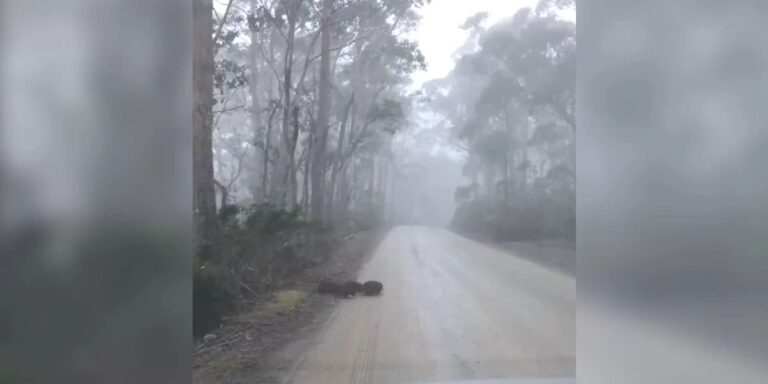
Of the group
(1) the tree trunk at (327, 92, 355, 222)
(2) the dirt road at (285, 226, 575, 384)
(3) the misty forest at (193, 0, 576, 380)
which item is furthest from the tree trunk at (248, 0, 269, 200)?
(2) the dirt road at (285, 226, 575, 384)

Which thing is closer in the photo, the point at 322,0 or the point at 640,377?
the point at 640,377

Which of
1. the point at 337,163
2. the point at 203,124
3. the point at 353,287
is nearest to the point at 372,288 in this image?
the point at 353,287

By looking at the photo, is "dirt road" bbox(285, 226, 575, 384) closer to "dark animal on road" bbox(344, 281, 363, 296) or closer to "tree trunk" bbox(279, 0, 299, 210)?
"dark animal on road" bbox(344, 281, 363, 296)

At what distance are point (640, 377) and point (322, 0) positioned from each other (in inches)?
82.5

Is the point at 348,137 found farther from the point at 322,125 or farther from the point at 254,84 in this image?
the point at 254,84

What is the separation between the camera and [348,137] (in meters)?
3.24

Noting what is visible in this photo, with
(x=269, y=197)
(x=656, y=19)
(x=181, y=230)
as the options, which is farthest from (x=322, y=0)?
(x=656, y=19)

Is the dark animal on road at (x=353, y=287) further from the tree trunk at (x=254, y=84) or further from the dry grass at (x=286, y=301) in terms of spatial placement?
the tree trunk at (x=254, y=84)

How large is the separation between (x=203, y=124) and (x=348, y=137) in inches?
30.5

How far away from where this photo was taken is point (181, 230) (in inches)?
97.7

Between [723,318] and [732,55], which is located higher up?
[732,55]

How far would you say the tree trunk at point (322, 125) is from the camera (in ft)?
10.2

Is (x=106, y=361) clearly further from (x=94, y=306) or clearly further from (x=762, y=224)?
(x=762, y=224)

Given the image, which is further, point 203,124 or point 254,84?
point 254,84
